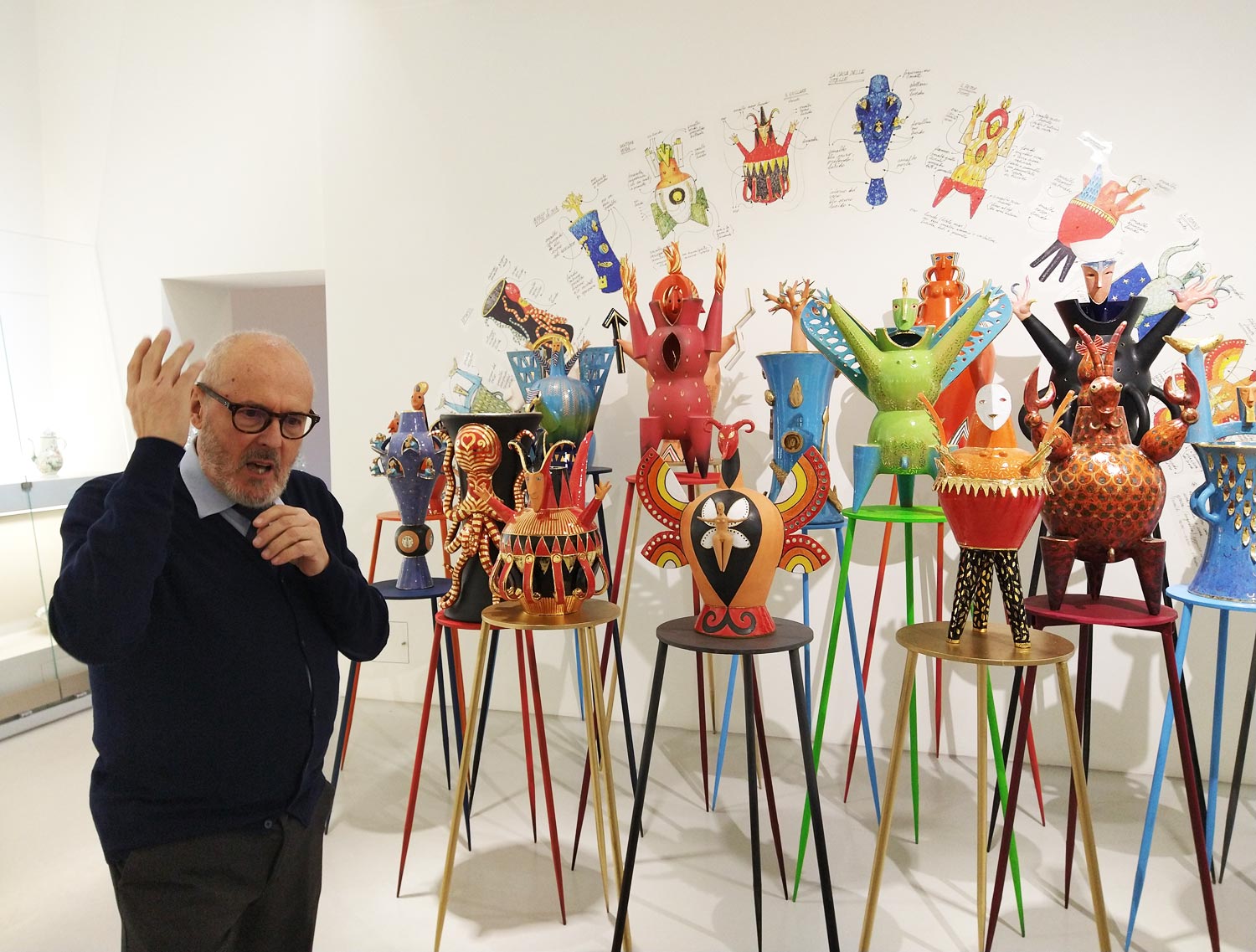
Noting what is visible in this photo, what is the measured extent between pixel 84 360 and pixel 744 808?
3941 mm

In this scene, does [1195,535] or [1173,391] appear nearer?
[1173,391]

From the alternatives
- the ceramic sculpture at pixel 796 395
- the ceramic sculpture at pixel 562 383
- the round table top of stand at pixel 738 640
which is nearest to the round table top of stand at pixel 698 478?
the ceramic sculpture at pixel 796 395

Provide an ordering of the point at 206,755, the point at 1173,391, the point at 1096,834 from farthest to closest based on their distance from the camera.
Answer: the point at 1096,834 → the point at 1173,391 → the point at 206,755

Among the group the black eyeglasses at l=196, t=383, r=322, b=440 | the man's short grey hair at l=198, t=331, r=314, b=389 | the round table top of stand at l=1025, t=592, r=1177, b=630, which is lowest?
the round table top of stand at l=1025, t=592, r=1177, b=630

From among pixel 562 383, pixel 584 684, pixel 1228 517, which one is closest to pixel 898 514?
pixel 1228 517

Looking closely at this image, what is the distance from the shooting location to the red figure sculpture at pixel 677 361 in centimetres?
265

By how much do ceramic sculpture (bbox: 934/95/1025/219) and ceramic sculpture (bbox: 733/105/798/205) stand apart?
22.5 inches

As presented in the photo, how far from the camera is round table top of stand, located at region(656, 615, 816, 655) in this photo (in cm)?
171

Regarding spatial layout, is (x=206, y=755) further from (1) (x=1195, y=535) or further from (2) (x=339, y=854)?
(1) (x=1195, y=535)

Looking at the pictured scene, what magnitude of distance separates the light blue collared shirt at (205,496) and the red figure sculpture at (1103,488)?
1723mm

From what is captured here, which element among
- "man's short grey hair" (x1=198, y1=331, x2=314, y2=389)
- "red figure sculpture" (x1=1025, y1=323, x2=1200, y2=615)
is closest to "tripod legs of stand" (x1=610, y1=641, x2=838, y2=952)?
"red figure sculpture" (x1=1025, y1=323, x2=1200, y2=615)

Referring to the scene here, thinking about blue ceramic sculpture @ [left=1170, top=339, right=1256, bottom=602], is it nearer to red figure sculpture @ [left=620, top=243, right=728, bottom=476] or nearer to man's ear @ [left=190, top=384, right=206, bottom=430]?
red figure sculpture @ [left=620, top=243, right=728, bottom=476]

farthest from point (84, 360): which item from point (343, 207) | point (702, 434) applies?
point (702, 434)

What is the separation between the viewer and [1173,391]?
2254mm
